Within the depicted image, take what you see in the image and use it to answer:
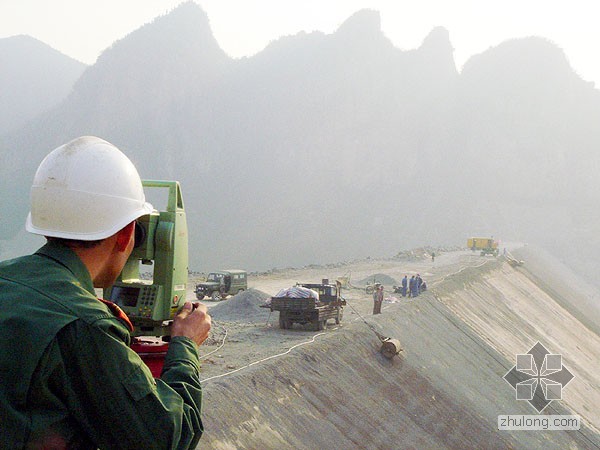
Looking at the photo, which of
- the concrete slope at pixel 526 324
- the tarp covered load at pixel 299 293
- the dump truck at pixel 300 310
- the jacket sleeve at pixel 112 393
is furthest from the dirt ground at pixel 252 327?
the jacket sleeve at pixel 112 393

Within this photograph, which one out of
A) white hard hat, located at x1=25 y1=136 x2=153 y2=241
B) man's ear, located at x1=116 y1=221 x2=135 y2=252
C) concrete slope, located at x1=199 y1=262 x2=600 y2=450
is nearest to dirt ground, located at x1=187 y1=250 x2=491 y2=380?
concrete slope, located at x1=199 y1=262 x2=600 y2=450

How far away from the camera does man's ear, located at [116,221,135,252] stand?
89.0 inches

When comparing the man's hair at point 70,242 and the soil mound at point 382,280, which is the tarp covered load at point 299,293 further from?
the soil mound at point 382,280

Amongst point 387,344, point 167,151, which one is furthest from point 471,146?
point 387,344

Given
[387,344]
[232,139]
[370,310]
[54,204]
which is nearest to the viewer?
[54,204]

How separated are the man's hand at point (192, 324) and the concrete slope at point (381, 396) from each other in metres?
6.77

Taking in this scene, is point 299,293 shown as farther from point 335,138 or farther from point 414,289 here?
point 335,138

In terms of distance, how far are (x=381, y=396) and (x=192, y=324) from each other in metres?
12.9

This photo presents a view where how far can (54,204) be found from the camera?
2.13 meters

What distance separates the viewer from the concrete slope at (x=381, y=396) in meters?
10.4

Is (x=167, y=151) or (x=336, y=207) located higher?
(x=167, y=151)

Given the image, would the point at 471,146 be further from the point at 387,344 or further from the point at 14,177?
the point at 387,344

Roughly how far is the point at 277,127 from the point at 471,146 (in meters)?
40.1

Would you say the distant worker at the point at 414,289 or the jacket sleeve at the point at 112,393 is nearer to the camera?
the jacket sleeve at the point at 112,393
